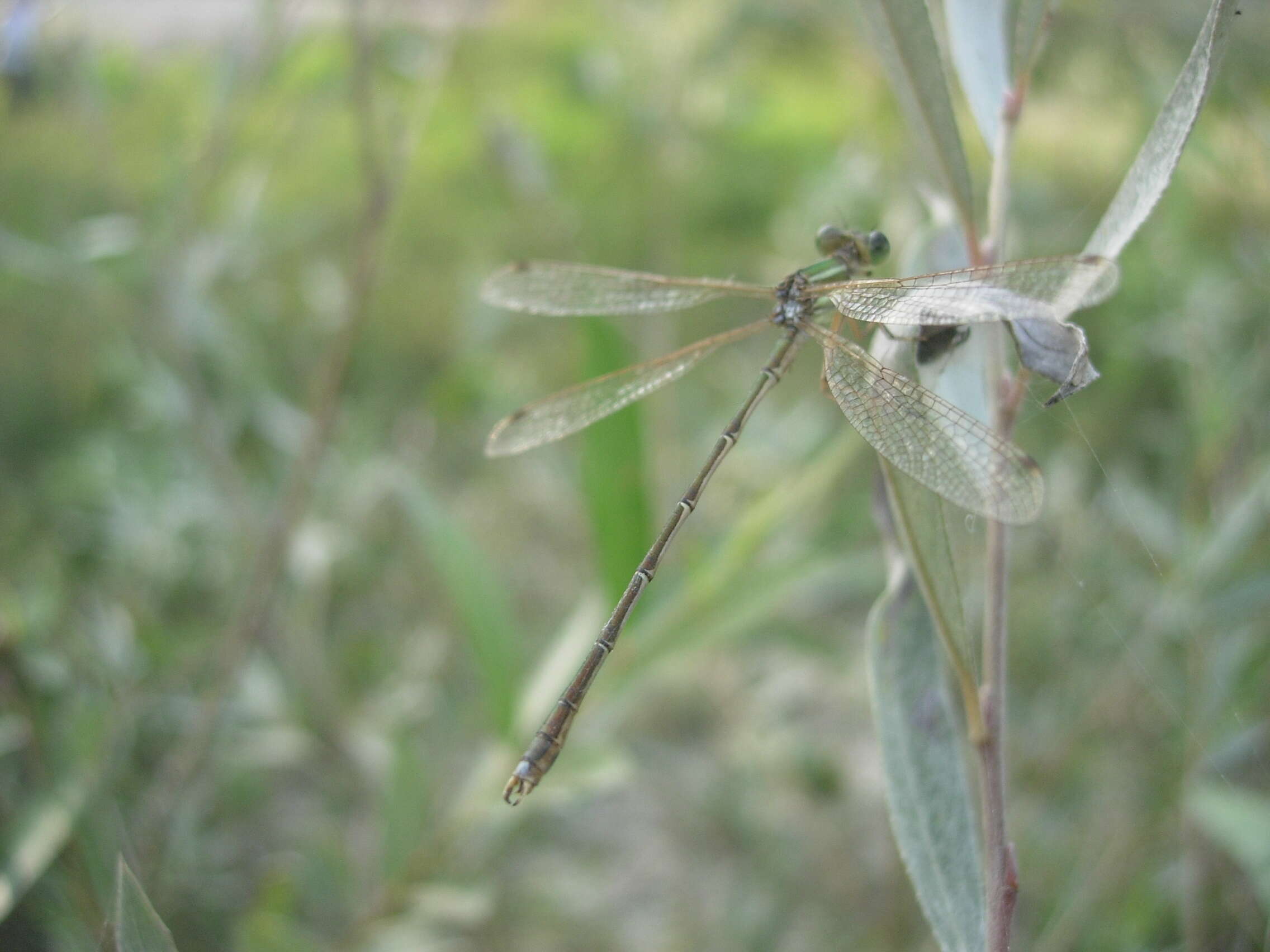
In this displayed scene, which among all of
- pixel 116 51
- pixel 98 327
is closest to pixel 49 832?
pixel 116 51

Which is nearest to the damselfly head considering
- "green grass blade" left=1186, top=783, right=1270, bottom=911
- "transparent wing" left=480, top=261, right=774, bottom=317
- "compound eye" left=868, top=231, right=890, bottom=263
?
"compound eye" left=868, top=231, right=890, bottom=263

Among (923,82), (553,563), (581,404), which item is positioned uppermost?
(923,82)

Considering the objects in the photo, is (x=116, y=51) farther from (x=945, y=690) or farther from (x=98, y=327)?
(x=945, y=690)

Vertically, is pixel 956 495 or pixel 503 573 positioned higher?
pixel 956 495

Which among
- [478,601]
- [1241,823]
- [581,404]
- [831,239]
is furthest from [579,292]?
[1241,823]

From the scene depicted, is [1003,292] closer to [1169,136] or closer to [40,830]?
[1169,136]

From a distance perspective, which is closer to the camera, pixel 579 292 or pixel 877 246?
pixel 877 246
